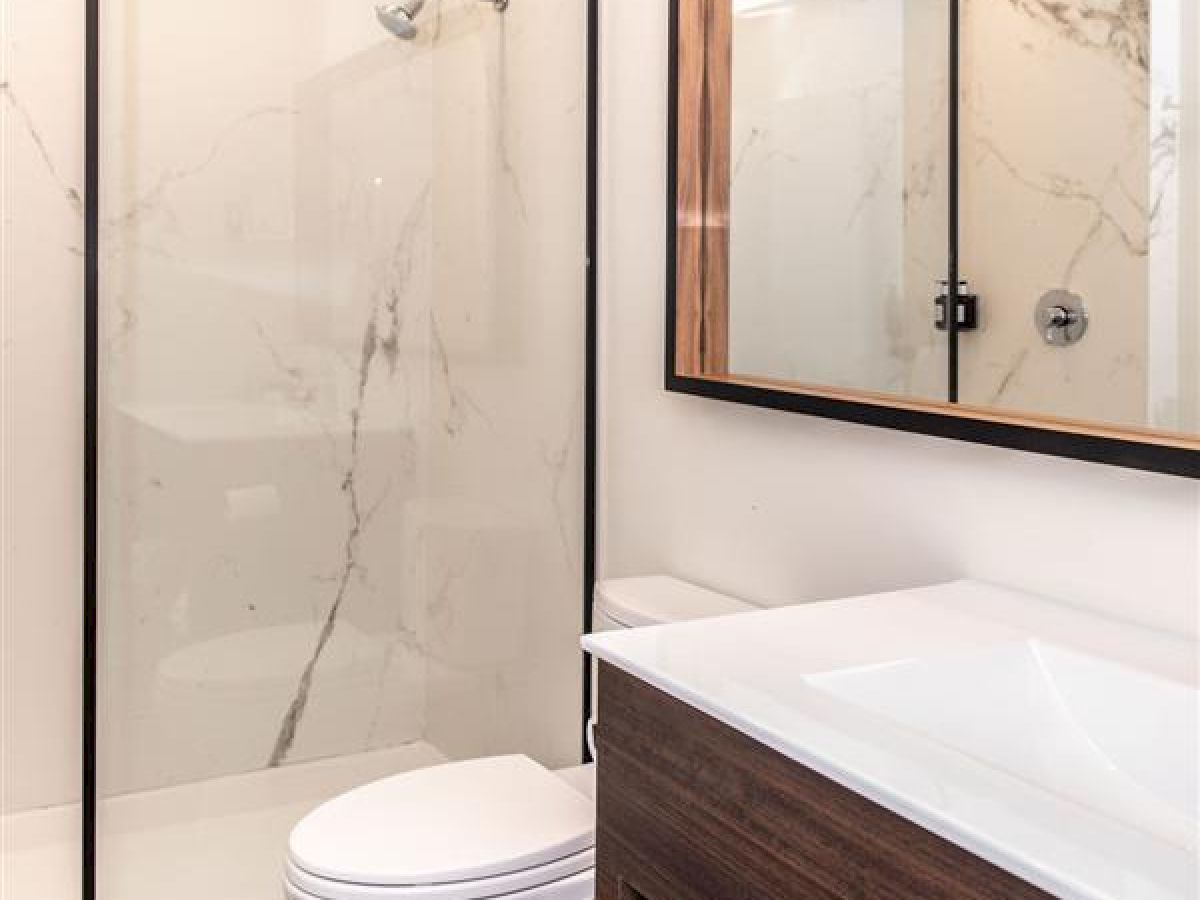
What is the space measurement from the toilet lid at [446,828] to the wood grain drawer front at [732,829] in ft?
1.09

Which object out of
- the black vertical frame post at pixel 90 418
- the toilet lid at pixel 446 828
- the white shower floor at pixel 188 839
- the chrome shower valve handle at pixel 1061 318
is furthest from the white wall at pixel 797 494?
the black vertical frame post at pixel 90 418

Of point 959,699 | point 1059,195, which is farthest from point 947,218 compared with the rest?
point 959,699

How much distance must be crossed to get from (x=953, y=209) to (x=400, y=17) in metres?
1.14

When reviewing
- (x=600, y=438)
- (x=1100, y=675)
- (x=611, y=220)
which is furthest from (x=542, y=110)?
(x=1100, y=675)

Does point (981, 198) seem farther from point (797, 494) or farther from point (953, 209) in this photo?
point (797, 494)

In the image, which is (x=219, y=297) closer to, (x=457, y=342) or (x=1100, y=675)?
(x=457, y=342)

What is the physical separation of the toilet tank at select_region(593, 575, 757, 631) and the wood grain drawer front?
25.1 inches

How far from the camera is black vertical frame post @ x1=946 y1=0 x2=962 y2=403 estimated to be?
1656 millimetres

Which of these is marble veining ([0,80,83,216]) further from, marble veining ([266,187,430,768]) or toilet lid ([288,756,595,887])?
toilet lid ([288,756,595,887])

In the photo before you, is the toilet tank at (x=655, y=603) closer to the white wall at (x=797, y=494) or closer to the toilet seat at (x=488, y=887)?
the white wall at (x=797, y=494)

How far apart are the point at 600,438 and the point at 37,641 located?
1.13 metres

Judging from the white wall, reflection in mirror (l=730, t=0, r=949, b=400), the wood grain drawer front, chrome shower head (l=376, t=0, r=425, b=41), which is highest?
chrome shower head (l=376, t=0, r=425, b=41)

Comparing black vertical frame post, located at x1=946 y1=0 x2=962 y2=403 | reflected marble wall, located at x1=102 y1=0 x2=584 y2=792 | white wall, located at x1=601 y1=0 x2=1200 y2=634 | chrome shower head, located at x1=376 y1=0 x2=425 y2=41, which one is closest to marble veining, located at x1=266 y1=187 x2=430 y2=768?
reflected marble wall, located at x1=102 y1=0 x2=584 y2=792

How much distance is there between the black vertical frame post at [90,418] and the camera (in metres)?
2.10
